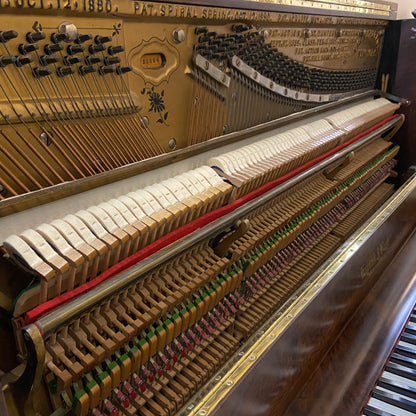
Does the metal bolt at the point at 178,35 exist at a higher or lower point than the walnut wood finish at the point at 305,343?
higher

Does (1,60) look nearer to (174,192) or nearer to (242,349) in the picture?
(174,192)

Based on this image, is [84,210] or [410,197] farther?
[410,197]

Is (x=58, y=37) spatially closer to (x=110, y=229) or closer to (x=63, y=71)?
(x=63, y=71)

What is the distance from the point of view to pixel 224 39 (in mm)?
2033

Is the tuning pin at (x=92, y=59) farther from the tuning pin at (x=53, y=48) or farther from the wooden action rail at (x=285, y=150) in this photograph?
the wooden action rail at (x=285, y=150)

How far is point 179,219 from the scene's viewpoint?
A: 1666mm

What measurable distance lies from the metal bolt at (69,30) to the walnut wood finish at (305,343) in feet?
Result: 4.74

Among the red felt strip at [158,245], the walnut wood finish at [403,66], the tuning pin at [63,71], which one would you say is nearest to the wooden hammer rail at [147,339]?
the red felt strip at [158,245]

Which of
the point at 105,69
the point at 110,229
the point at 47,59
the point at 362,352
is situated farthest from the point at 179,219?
the point at 362,352

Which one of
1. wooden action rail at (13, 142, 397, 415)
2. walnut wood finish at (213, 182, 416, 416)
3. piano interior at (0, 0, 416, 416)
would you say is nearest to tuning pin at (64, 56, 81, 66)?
piano interior at (0, 0, 416, 416)

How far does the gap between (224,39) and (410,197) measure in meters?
2.55

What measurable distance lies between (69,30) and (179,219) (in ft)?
2.54

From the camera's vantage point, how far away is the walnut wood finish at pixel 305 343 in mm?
1822

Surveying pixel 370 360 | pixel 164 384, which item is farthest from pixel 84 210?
pixel 370 360
